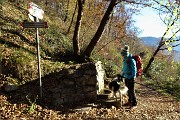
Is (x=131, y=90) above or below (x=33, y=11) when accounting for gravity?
below

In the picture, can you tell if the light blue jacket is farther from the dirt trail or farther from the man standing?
Result: the dirt trail

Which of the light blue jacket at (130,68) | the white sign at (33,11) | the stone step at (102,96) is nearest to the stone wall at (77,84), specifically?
the stone step at (102,96)

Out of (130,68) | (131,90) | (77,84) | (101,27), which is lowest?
(131,90)

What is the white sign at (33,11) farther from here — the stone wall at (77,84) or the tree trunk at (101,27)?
the tree trunk at (101,27)

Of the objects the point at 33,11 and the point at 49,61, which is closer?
the point at 33,11

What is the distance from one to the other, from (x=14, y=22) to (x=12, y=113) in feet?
20.5

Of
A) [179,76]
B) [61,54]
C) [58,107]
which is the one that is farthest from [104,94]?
[179,76]

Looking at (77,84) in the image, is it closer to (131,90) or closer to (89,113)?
(89,113)

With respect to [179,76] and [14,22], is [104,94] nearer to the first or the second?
[14,22]

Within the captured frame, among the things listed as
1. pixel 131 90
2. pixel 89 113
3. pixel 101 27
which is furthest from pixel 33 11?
pixel 101 27

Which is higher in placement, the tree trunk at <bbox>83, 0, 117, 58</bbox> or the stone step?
the tree trunk at <bbox>83, 0, 117, 58</bbox>

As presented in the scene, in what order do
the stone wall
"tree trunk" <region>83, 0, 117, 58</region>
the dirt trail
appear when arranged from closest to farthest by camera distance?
the dirt trail
the stone wall
"tree trunk" <region>83, 0, 117, 58</region>

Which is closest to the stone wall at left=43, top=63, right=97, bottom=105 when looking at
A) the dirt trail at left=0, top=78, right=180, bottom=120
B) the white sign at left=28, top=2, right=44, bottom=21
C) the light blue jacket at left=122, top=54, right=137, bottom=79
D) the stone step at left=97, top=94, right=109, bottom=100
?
the stone step at left=97, top=94, right=109, bottom=100

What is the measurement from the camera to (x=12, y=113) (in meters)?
6.98
